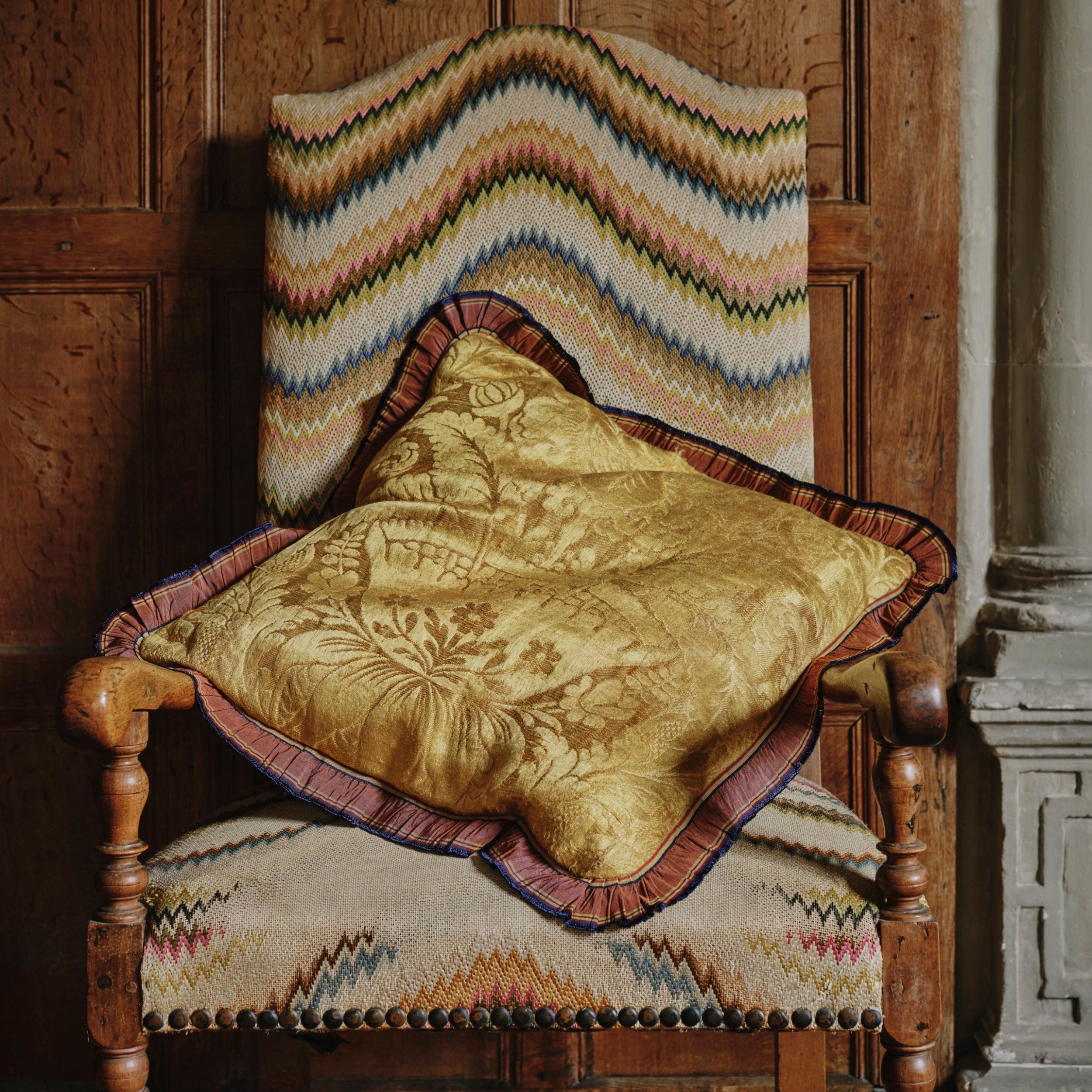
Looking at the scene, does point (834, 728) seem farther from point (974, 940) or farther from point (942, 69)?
point (942, 69)

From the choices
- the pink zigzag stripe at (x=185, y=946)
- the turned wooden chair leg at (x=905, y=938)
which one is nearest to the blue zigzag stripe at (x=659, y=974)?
the turned wooden chair leg at (x=905, y=938)

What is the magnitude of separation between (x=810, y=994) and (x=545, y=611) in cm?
43

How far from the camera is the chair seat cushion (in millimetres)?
892

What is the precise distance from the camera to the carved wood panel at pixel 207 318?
4.96 feet

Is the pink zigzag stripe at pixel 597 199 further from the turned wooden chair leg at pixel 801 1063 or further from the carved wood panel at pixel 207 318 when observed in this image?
the turned wooden chair leg at pixel 801 1063

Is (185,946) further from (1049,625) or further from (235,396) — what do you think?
(1049,625)

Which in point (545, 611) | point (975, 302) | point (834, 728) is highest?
point (975, 302)

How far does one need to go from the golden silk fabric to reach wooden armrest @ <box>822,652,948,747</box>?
6.0 inches

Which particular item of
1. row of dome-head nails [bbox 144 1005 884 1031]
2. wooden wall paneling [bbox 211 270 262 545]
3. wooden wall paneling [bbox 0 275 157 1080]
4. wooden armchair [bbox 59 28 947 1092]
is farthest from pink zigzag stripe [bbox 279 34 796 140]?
row of dome-head nails [bbox 144 1005 884 1031]

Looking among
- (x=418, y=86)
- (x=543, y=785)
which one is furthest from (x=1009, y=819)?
(x=418, y=86)

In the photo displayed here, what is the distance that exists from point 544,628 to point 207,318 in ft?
2.69

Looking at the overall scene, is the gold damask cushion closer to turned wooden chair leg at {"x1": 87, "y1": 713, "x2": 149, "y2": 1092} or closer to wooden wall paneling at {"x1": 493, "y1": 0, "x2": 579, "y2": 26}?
turned wooden chair leg at {"x1": 87, "y1": 713, "x2": 149, "y2": 1092}

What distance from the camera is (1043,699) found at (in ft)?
Result: 4.68

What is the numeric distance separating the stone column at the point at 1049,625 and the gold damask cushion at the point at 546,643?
401 mm
